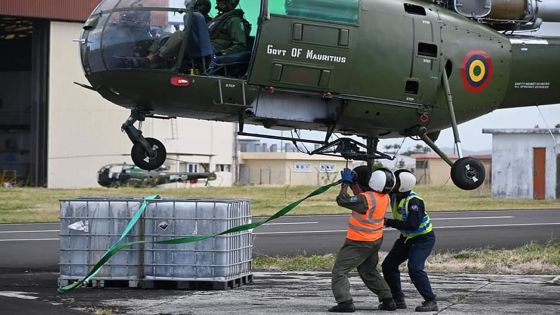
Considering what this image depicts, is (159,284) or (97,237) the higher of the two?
(97,237)

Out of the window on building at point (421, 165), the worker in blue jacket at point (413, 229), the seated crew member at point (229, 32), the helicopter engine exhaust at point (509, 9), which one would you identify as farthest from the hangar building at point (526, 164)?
the window on building at point (421, 165)

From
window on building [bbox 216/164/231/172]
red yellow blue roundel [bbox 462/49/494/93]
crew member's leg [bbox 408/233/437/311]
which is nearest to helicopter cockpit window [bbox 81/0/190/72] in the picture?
crew member's leg [bbox 408/233/437/311]

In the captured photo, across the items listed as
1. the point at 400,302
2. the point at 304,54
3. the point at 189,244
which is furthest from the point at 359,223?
the point at 189,244

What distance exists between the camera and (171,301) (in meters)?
12.5

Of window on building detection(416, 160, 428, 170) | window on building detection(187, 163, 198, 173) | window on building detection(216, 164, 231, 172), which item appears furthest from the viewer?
window on building detection(416, 160, 428, 170)

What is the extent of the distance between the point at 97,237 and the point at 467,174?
5294mm

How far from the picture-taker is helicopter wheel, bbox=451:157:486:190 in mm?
13078

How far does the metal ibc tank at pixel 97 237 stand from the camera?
547 inches

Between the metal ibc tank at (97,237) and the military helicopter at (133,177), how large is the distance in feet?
143

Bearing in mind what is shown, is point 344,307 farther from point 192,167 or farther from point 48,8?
point 192,167

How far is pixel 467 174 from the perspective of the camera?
13.1m

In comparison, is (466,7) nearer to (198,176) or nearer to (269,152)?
(198,176)

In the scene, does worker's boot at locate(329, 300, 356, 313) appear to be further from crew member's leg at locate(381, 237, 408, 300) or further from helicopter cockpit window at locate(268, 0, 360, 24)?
helicopter cockpit window at locate(268, 0, 360, 24)

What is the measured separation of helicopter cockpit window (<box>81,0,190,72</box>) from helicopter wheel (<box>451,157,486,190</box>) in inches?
159
